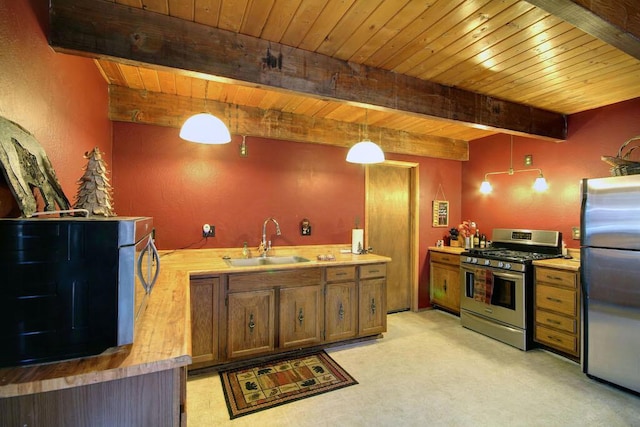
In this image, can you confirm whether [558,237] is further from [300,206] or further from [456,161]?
[300,206]

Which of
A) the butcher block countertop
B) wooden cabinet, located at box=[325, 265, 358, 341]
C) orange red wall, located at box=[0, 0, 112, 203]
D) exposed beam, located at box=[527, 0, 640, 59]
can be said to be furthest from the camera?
wooden cabinet, located at box=[325, 265, 358, 341]

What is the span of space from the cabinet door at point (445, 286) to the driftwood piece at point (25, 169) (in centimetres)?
410

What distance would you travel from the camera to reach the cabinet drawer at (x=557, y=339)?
2.84 m

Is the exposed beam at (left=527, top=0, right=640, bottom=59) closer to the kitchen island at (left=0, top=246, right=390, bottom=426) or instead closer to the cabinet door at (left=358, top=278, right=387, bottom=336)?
the kitchen island at (left=0, top=246, right=390, bottom=426)

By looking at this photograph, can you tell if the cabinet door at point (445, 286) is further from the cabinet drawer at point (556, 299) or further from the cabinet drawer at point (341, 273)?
the cabinet drawer at point (341, 273)

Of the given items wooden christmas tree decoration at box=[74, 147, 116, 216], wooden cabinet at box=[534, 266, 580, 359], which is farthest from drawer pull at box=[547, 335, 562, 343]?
wooden christmas tree decoration at box=[74, 147, 116, 216]

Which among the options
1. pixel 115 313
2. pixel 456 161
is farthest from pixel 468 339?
pixel 115 313

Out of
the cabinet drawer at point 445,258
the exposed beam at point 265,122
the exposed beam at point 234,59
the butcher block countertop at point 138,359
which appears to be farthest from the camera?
the cabinet drawer at point 445,258

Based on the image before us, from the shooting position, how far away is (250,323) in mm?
2738

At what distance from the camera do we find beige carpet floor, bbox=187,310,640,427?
6.70 feet

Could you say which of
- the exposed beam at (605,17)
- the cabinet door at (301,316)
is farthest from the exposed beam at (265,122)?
the exposed beam at (605,17)

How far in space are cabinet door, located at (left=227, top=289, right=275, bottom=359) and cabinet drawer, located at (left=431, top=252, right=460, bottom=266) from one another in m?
2.53

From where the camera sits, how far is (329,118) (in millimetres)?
3623

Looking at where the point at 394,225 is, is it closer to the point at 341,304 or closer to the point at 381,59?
the point at 341,304
